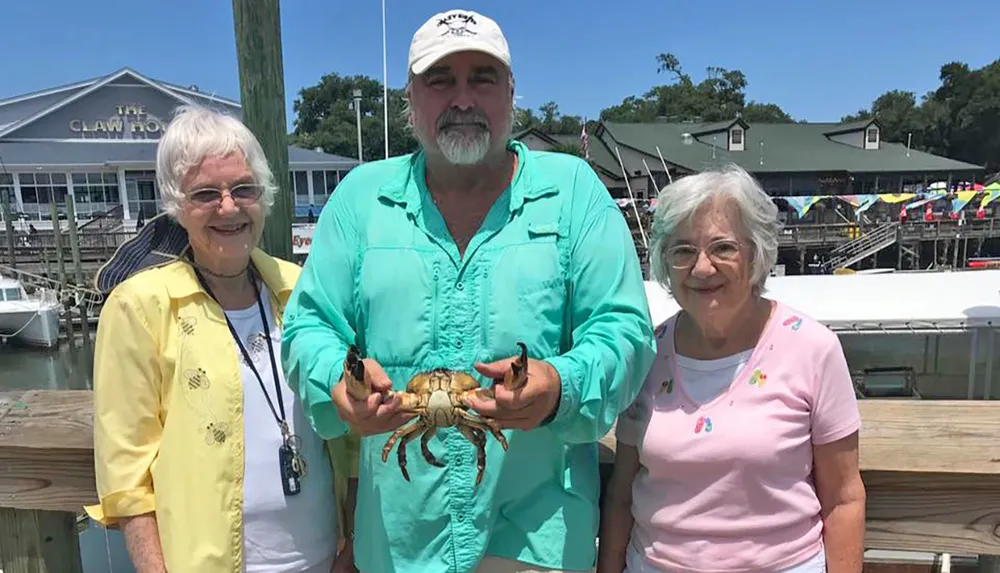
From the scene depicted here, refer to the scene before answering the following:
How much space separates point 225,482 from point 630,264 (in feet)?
4.40

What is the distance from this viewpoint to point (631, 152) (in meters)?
43.1

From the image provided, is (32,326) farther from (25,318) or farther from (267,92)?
(267,92)

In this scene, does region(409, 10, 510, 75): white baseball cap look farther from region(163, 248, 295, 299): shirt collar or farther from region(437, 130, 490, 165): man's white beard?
region(163, 248, 295, 299): shirt collar

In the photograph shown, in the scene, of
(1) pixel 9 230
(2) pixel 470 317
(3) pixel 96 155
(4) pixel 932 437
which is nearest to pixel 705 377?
(4) pixel 932 437

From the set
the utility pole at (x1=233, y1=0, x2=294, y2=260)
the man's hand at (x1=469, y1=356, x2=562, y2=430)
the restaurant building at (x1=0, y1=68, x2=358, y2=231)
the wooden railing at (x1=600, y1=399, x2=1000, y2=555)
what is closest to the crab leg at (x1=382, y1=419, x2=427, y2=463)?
the man's hand at (x1=469, y1=356, x2=562, y2=430)

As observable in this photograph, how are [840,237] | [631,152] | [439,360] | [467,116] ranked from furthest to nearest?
Result: [631,152], [840,237], [467,116], [439,360]

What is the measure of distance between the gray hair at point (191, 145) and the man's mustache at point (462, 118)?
68cm

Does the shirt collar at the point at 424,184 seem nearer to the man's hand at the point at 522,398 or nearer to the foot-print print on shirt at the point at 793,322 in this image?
the man's hand at the point at 522,398

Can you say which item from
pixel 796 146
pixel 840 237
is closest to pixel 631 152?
pixel 796 146

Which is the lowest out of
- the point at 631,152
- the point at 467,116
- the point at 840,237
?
the point at 840,237

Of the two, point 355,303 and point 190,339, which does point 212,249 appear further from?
point 355,303

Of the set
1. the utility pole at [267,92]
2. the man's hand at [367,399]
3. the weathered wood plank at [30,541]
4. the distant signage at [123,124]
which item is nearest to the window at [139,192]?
the distant signage at [123,124]

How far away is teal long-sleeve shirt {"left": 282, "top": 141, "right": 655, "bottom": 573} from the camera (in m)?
1.86

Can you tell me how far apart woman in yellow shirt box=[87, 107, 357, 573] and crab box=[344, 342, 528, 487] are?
0.41 meters
